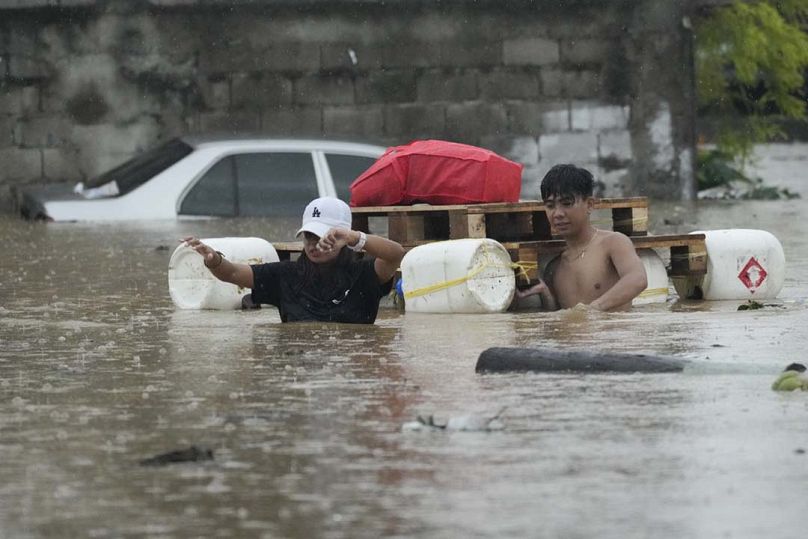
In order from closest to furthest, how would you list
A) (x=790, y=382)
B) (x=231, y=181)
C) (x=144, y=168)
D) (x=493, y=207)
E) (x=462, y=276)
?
(x=790, y=382), (x=462, y=276), (x=493, y=207), (x=231, y=181), (x=144, y=168)

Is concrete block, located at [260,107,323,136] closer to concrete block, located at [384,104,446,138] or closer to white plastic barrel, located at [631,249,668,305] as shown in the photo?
concrete block, located at [384,104,446,138]

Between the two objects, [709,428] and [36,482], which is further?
[709,428]

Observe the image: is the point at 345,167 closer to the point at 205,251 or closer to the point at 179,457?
the point at 205,251

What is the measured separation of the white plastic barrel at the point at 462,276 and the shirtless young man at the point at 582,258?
20cm

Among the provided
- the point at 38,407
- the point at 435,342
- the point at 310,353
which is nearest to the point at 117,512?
the point at 38,407

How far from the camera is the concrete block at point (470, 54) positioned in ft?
70.9

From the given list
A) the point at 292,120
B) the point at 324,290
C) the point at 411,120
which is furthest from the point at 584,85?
the point at 324,290

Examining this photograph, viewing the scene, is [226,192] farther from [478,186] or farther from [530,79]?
[478,186]

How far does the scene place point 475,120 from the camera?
21578 mm

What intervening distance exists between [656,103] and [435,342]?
14.0 m

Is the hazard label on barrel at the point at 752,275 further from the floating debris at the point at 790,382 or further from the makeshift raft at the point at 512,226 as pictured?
the floating debris at the point at 790,382

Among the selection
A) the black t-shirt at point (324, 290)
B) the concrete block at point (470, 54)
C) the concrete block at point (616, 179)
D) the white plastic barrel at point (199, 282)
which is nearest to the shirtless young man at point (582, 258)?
the black t-shirt at point (324, 290)

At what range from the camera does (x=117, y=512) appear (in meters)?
4.66

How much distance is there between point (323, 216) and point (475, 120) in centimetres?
1307
